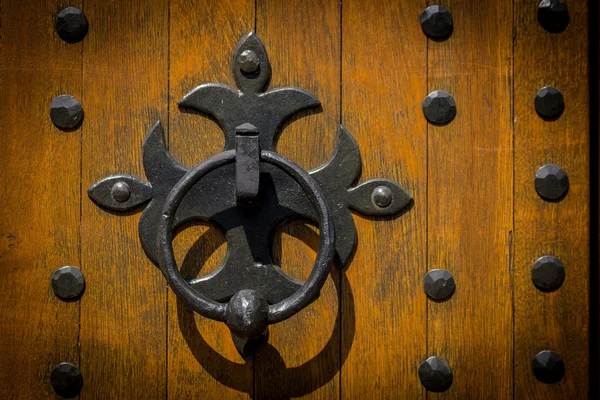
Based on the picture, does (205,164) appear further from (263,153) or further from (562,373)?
(562,373)

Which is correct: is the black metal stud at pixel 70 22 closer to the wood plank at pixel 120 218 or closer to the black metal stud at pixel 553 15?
the wood plank at pixel 120 218

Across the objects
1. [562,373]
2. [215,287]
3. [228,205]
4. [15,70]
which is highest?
[15,70]

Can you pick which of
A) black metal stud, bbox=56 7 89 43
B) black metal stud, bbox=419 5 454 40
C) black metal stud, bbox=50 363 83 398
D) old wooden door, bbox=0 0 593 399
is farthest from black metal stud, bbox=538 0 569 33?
black metal stud, bbox=50 363 83 398

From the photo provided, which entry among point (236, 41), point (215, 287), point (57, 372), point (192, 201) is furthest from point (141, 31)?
point (57, 372)

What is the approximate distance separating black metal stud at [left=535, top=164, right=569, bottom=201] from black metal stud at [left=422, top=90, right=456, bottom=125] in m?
0.14

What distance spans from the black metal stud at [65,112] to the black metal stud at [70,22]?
0.08m

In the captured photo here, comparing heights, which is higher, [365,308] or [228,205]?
[228,205]

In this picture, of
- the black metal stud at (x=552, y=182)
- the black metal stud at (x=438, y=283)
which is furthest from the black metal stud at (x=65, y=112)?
the black metal stud at (x=552, y=182)

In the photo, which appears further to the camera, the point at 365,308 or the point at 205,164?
the point at 365,308

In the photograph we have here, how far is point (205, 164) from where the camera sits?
0.66 m

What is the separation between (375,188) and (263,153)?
0.16 meters

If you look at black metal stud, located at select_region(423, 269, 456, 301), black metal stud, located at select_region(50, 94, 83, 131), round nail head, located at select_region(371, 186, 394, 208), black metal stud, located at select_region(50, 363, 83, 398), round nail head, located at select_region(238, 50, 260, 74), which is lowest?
black metal stud, located at select_region(50, 363, 83, 398)

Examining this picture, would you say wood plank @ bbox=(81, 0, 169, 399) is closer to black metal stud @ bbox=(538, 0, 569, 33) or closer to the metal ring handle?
the metal ring handle

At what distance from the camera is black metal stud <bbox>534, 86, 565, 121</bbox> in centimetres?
75
